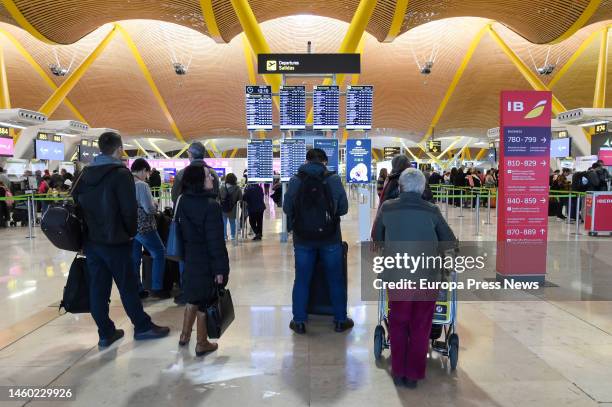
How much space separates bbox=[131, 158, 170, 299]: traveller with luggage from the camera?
501 centimetres

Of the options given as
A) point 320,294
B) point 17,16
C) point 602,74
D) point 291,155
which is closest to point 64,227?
point 320,294

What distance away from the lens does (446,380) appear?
3258mm

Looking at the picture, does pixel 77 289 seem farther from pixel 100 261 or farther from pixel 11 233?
pixel 11 233

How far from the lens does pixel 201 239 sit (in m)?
3.61

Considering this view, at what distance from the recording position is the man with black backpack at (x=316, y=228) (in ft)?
13.2

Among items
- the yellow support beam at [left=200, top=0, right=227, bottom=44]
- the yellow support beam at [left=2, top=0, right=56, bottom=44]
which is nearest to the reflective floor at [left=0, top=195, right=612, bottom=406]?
the yellow support beam at [left=200, top=0, right=227, bottom=44]

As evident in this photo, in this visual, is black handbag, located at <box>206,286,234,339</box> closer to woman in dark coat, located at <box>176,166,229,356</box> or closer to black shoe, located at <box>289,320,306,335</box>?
woman in dark coat, located at <box>176,166,229,356</box>

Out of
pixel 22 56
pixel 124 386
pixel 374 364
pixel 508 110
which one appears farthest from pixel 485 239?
pixel 22 56

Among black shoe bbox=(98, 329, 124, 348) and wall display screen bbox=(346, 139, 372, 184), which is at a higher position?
wall display screen bbox=(346, 139, 372, 184)

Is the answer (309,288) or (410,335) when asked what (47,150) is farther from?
(410,335)

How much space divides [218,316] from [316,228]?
3.77 ft

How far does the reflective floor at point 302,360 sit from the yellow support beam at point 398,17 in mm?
16637

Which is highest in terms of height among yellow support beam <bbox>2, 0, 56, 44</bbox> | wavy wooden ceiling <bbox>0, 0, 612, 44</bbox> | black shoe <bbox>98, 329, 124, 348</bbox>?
wavy wooden ceiling <bbox>0, 0, 612, 44</bbox>

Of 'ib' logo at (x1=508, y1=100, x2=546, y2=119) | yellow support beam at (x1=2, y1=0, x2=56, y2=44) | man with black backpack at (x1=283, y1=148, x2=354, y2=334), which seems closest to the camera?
man with black backpack at (x1=283, y1=148, x2=354, y2=334)
